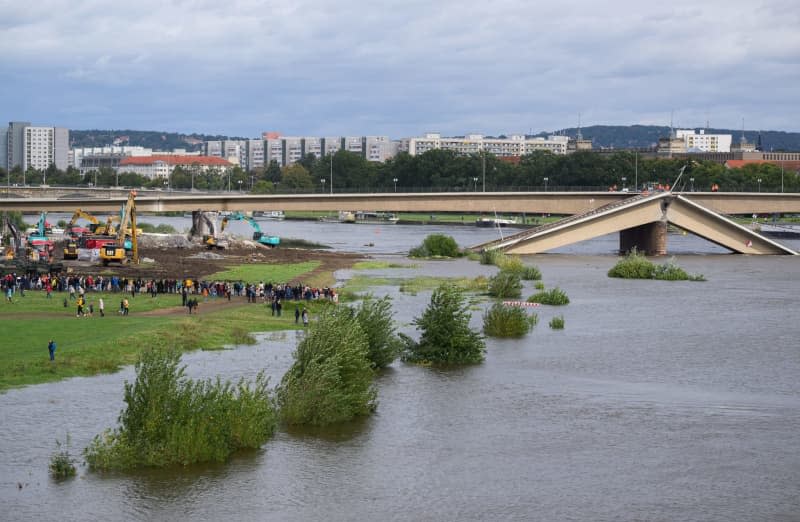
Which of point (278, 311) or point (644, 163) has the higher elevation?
point (644, 163)

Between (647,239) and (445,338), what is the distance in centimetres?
6338

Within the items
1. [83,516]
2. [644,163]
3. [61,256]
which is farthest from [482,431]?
[644,163]

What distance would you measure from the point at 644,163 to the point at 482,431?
143m

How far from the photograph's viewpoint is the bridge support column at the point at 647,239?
334 ft

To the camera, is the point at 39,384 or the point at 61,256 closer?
the point at 39,384

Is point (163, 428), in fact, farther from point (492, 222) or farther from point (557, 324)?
point (492, 222)

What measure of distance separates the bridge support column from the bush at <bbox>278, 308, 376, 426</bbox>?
69.7 m

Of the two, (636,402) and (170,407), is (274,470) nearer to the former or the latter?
(170,407)

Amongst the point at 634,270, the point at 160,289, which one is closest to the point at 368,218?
the point at 634,270

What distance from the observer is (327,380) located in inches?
1369

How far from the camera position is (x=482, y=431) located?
34.2m

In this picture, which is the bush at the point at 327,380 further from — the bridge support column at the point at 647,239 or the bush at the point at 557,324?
the bridge support column at the point at 647,239

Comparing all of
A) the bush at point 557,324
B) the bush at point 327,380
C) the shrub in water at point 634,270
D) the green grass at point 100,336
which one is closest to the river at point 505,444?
the bush at point 327,380

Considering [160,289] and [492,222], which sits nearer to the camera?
[160,289]
